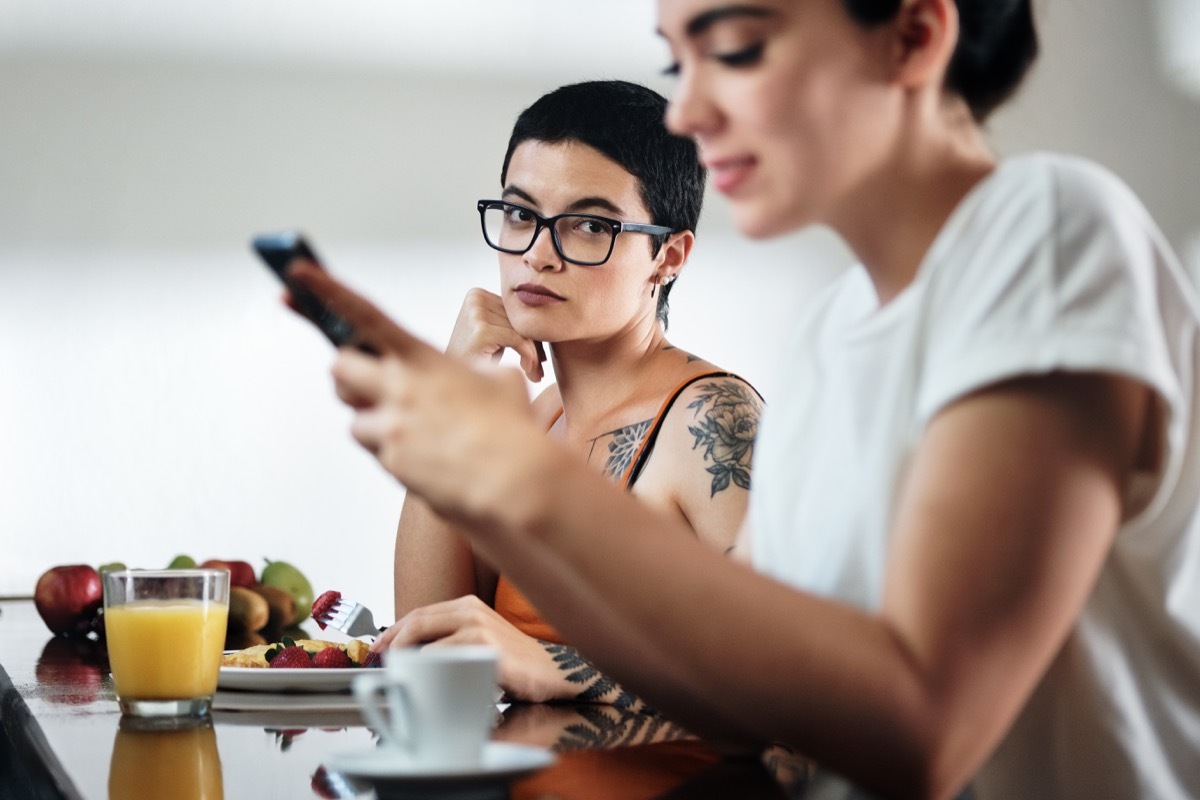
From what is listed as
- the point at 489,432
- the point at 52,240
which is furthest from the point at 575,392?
the point at 52,240

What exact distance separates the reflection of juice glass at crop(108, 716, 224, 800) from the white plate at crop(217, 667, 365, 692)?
15 cm

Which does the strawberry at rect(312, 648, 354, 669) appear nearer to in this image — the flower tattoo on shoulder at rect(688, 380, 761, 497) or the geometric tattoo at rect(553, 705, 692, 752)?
the geometric tattoo at rect(553, 705, 692, 752)

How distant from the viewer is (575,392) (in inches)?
78.2

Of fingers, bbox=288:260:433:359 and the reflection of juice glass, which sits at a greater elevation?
fingers, bbox=288:260:433:359

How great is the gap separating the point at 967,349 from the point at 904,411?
0.26 ft

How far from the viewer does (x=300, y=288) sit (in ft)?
2.22

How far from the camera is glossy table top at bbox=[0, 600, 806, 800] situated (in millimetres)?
847

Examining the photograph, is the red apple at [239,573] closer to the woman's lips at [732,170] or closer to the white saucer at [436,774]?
the white saucer at [436,774]

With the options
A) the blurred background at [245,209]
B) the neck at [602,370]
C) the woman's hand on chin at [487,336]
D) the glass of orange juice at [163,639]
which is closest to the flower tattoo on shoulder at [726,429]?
the neck at [602,370]

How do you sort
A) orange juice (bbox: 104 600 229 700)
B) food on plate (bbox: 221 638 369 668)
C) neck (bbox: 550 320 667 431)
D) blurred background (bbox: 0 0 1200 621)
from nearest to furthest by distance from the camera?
1. orange juice (bbox: 104 600 229 700)
2. food on plate (bbox: 221 638 369 668)
3. neck (bbox: 550 320 667 431)
4. blurred background (bbox: 0 0 1200 621)

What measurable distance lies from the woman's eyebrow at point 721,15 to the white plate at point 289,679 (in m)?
0.82

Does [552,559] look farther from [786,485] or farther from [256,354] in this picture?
[256,354]

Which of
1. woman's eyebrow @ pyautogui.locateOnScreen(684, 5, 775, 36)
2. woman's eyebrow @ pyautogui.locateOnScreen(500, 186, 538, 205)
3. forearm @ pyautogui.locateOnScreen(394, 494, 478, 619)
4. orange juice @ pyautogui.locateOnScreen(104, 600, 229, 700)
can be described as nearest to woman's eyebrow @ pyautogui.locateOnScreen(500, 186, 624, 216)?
woman's eyebrow @ pyautogui.locateOnScreen(500, 186, 538, 205)

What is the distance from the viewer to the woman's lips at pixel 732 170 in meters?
0.75
